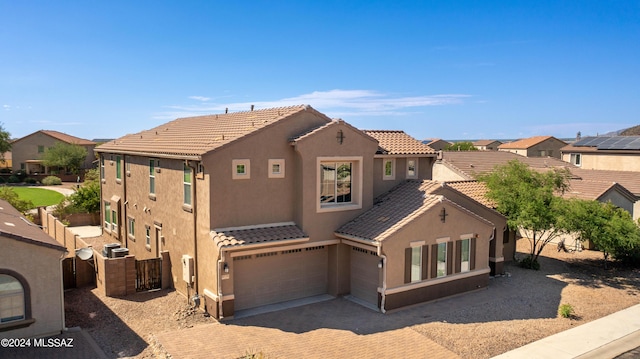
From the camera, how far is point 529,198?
22.3 m

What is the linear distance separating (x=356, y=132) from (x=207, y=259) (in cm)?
742

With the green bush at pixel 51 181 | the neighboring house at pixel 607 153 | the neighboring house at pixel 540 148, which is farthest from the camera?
the neighboring house at pixel 540 148

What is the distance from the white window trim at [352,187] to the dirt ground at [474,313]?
4659mm

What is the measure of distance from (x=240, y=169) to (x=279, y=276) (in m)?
4.27

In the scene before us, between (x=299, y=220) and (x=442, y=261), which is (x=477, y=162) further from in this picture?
(x=299, y=220)

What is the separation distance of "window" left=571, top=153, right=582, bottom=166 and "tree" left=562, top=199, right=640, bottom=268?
32.1 meters

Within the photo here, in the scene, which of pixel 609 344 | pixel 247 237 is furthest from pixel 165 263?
pixel 609 344

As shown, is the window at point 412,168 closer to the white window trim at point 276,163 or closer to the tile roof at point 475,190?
the tile roof at point 475,190

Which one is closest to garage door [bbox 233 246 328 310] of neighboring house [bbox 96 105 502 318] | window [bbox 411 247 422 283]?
neighboring house [bbox 96 105 502 318]

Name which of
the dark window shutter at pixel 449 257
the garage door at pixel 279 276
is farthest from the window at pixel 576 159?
the garage door at pixel 279 276

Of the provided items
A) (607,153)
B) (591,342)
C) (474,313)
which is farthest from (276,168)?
(607,153)

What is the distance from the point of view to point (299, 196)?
18.0 m

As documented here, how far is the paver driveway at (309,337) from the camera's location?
45.2 ft

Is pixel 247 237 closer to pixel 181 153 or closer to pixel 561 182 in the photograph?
pixel 181 153
